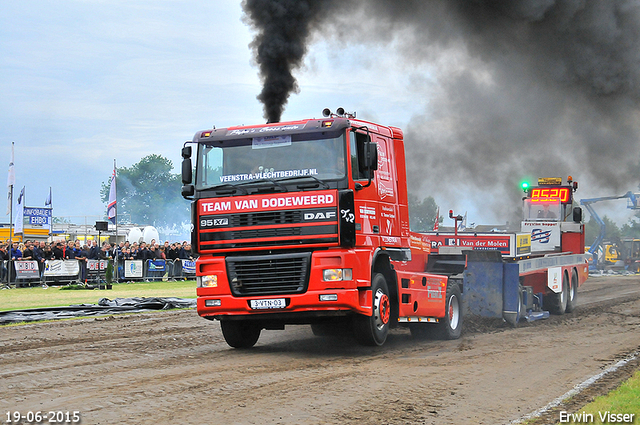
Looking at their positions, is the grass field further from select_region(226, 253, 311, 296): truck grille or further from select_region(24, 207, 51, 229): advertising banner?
select_region(24, 207, 51, 229): advertising banner

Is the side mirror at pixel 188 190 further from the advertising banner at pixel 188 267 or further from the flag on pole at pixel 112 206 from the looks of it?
the advertising banner at pixel 188 267

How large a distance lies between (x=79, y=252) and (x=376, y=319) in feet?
68.5

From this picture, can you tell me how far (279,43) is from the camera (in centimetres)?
1523

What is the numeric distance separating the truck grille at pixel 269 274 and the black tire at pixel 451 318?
357 cm

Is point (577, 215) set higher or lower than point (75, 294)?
higher

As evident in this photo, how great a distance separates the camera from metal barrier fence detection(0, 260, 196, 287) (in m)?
26.0

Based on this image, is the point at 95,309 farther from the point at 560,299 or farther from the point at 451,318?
the point at 560,299

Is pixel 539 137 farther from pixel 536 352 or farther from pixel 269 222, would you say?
pixel 269 222

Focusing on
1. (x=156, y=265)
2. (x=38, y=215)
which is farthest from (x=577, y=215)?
(x=38, y=215)

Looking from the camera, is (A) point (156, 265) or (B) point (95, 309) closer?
(B) point (95, 309)

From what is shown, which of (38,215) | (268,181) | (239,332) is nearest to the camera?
(268,181)

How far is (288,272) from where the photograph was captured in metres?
9.80

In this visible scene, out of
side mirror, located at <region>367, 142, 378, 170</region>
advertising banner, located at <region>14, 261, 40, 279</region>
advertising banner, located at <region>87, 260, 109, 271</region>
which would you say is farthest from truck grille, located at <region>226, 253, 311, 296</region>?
advertising banner, located at <region>14, 261, 40, 279</region>

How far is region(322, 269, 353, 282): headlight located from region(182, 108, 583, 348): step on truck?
0.01 meters
